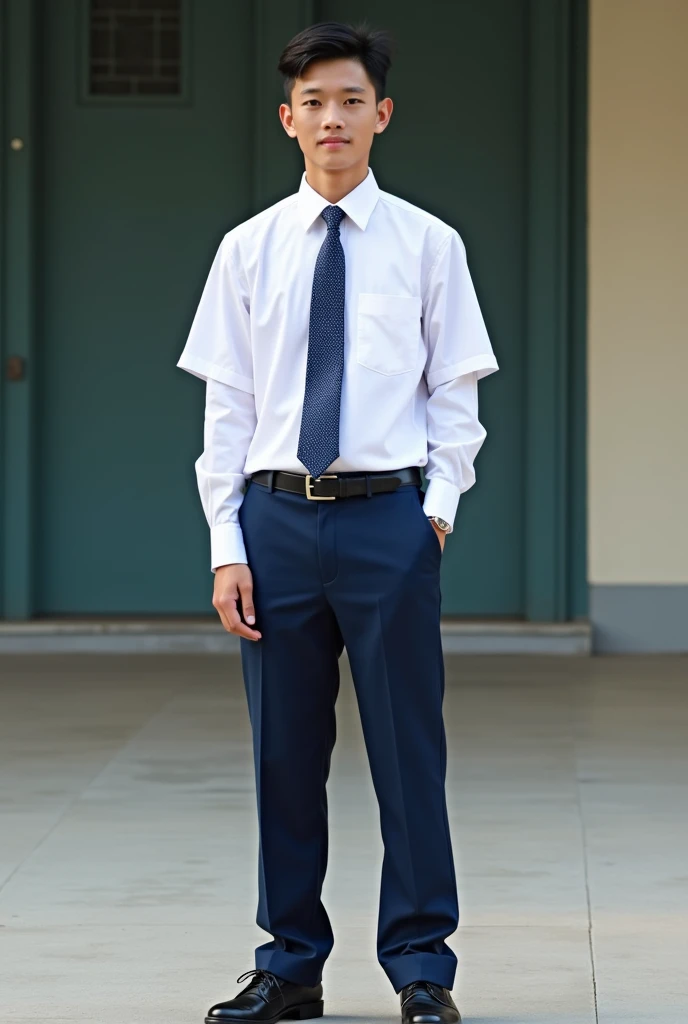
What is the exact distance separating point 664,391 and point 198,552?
96.3 inches

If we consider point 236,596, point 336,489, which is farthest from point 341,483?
point 236,596

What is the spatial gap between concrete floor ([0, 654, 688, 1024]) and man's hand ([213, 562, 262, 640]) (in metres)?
0.73

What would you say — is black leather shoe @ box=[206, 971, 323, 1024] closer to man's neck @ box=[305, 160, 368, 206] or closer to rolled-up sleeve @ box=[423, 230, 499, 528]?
rolled-up sleeve @ box=[423, 230, 499, 528]

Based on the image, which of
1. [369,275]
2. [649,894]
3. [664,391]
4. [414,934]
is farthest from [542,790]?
[664,391]

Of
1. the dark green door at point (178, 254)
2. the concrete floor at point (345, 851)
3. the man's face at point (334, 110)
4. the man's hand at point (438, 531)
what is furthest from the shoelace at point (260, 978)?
the dark green door at point (178, 254)

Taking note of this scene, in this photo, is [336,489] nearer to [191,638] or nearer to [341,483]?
[341,483]

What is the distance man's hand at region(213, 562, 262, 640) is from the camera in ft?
10.4

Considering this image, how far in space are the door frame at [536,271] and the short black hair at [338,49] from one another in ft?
17.2

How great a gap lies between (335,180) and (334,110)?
0.13 meters

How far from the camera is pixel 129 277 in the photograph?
8.67 metres

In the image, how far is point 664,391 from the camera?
8.34m

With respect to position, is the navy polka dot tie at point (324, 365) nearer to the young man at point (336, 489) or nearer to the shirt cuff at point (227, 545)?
the young man at point (336, 489)

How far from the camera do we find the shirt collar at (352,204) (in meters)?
3.21

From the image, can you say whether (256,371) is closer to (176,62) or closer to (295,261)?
(295,261)
